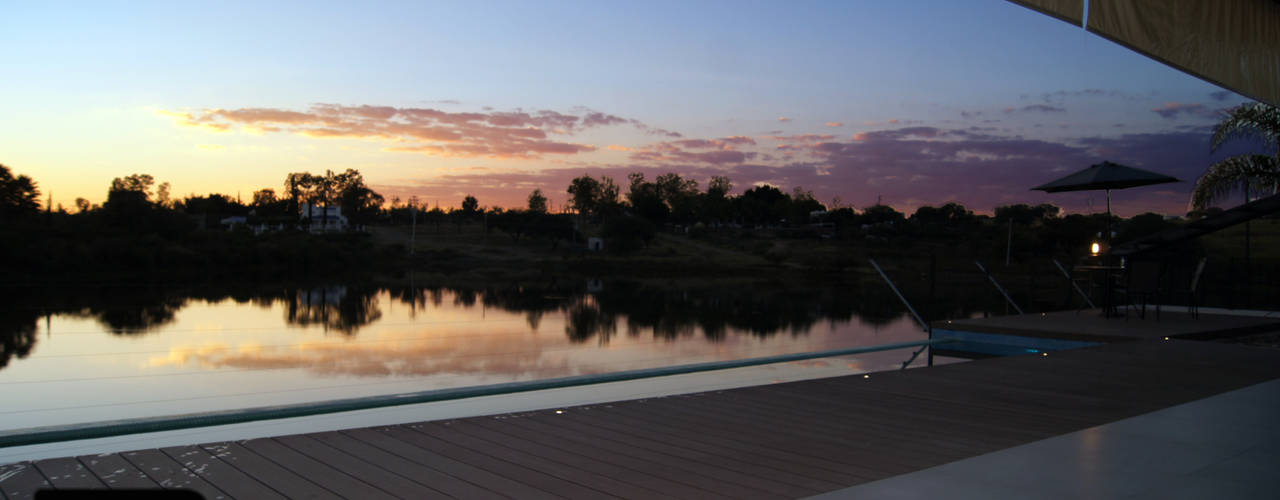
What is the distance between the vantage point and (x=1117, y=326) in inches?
271

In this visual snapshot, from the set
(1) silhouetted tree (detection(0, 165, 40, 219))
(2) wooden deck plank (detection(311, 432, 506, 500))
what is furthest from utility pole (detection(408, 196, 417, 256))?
(2) wooden deck plank (detection(311, 432, 506, 500))

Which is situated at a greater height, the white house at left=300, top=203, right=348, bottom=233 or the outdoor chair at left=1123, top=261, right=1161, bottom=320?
the white house at left=300, top=203, right=348, bottom=233

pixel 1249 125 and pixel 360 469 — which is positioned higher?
pixel 1249 125

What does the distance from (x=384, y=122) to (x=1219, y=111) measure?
27814mm

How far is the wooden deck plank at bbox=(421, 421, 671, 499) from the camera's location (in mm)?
2328

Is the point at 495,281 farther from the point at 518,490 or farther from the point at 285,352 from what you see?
the point at 518,490

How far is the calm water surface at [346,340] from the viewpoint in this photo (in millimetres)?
7805

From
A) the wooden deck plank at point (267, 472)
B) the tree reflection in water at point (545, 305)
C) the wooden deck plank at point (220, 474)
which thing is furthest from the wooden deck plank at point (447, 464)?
the tree reflection in water at point (545, 305)

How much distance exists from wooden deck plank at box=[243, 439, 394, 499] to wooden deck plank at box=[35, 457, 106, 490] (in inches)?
18.3

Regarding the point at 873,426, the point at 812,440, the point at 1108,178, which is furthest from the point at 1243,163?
the point at 812,440

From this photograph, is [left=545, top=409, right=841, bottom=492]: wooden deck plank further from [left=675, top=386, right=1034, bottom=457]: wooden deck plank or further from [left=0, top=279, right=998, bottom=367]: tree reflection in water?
[left=0, top=279, right=998, bottom=367]: tree reflection in water

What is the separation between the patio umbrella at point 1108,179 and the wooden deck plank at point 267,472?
7.65m

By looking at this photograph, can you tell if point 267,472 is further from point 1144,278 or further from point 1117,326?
point 1144,278

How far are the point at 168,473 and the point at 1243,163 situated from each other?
1177 cm
